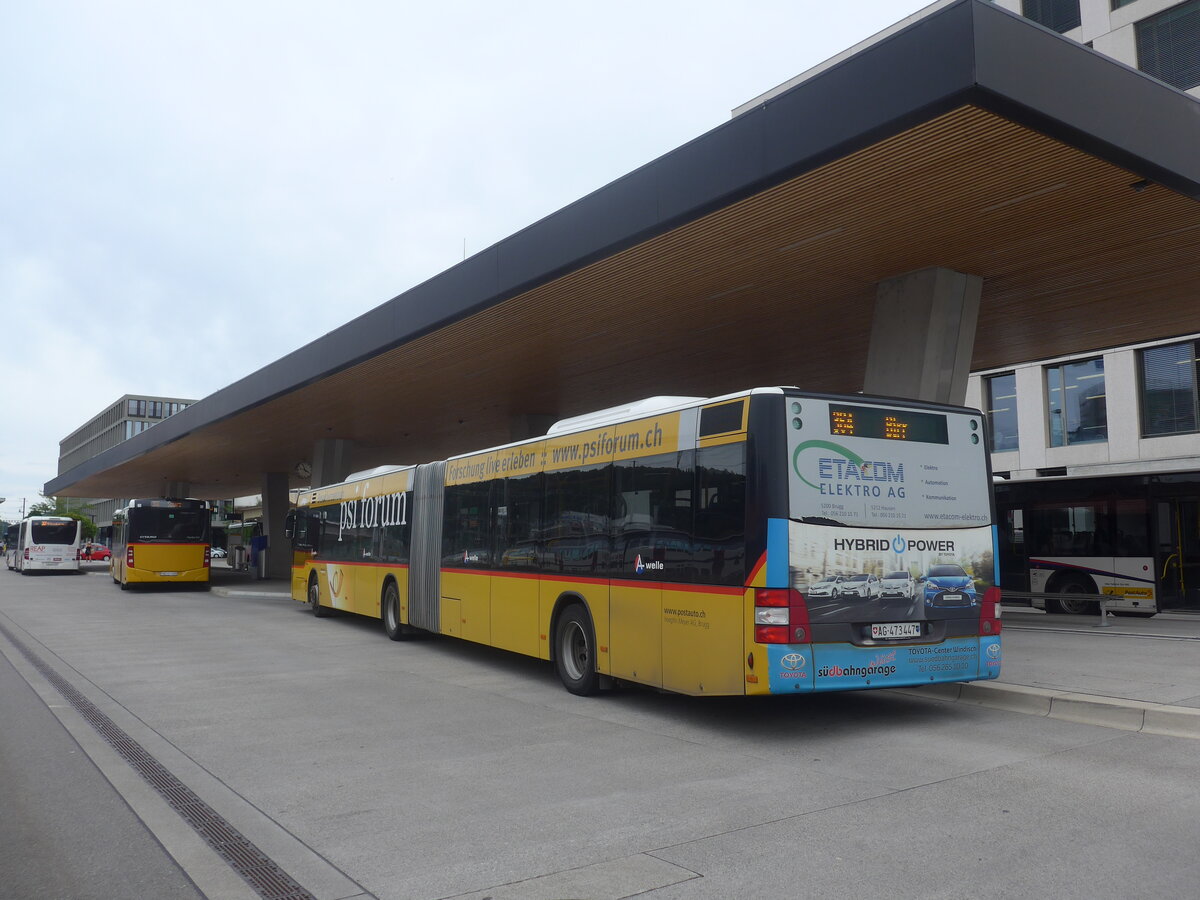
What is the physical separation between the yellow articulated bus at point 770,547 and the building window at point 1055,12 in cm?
2838

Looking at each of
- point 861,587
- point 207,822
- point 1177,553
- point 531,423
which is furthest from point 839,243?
point 531,423

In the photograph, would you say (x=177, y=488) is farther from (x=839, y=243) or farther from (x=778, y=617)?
(x=778, y=617)

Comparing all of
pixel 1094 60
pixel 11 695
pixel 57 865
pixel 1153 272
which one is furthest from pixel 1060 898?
pixel 1153 272

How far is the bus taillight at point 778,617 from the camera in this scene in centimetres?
749

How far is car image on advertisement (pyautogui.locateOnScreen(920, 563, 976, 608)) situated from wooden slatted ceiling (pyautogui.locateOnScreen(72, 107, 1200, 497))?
391 cm

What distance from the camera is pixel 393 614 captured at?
15.9 metres

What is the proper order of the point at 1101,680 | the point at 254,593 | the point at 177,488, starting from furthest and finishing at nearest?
1. the point at 177,488
2. the point at 254,593
3. the point at 1101,680

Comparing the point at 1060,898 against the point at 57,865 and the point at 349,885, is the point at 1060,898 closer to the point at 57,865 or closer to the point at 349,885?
the point at 349,885

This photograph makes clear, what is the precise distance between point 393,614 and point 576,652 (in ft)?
21.4

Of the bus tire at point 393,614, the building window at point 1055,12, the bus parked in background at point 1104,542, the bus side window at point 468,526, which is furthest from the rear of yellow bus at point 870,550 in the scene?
the building window at point 1055,12

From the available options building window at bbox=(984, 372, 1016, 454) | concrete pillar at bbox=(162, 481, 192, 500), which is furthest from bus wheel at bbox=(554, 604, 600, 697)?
concrete pillar at bbox=(162, 481, 192, 500)

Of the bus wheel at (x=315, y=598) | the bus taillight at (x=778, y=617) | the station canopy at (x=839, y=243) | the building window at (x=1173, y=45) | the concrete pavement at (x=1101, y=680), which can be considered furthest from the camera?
the building window at (x=1173, y=45)

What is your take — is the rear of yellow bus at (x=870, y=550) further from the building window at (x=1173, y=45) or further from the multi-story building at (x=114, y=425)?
the multi-story building at (x=114, y=425)

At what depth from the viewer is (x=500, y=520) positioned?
12031mm
